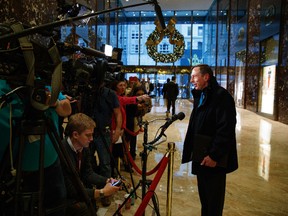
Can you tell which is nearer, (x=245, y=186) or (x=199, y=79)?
(x=199, y=79)

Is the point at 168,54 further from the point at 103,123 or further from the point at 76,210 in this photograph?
the point at 76,210

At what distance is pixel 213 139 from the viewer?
2.21 metres

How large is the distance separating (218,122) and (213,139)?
14 cm

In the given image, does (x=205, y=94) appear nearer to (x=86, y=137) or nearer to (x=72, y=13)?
(x=86, y=137)

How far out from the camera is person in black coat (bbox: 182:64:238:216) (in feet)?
6.99

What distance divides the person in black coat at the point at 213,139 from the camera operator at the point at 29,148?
3.64 feet

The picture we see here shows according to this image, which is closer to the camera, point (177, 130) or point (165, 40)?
point (177, 130)

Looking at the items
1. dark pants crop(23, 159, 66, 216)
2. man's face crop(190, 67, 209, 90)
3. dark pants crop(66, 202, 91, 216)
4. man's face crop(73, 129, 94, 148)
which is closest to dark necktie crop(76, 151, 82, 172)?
man's face crop(73, 129, 94, 148)

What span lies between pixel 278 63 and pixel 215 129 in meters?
8.47

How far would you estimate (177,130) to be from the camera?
7.52 metres

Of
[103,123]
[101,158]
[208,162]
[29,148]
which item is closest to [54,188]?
[29,148]

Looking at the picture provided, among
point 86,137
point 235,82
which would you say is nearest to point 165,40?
point 235,82

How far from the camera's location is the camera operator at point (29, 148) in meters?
1.19

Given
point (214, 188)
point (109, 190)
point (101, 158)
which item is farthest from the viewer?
point (101, 158)
